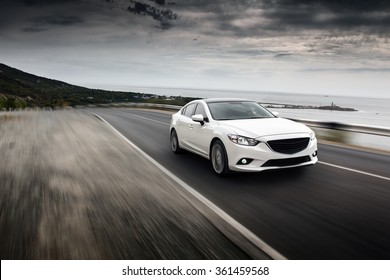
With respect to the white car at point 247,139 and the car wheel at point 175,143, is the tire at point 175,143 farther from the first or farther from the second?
the white car at point 247,139

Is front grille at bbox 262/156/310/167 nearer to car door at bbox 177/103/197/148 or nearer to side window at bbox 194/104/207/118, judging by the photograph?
side window at bbox 194/104/207/118

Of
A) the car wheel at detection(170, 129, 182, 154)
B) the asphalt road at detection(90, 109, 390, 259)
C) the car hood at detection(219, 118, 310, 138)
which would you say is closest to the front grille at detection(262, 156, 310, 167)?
the asphalt road at detection(90, 109, 390, 259)

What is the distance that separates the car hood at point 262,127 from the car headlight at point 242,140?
75 millimetres

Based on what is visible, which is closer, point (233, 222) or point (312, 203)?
point (233, 222)

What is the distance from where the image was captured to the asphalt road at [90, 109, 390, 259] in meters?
4.07

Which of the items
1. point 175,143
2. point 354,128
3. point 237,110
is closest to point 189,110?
point 175,143

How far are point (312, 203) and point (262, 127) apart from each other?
2087 millimetres

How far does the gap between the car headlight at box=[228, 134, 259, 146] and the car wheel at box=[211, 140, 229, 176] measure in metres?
0.33

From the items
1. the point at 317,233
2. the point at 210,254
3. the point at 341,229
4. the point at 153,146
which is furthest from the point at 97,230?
the point at 153,146

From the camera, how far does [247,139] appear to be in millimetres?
6875

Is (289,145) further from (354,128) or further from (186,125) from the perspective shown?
(354,128)

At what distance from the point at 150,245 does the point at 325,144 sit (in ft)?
32.4

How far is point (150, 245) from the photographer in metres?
4.04
